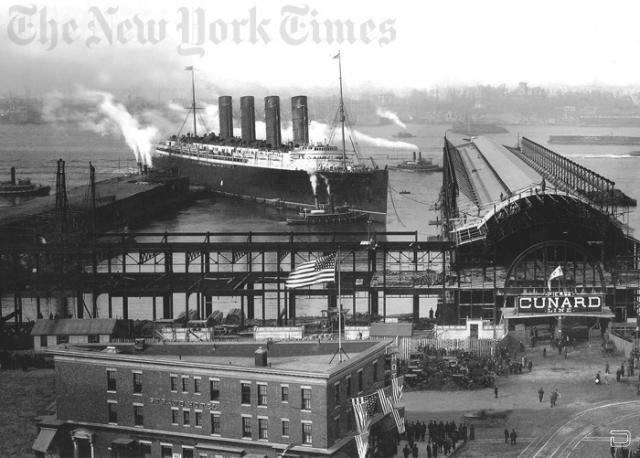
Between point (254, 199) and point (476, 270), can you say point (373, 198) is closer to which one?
point (254, 199)

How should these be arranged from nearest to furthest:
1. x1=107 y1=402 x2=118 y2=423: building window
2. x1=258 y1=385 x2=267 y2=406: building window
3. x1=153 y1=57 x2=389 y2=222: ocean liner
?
x1=258 y1=385 x2=267 y2=406: building window → x1=107 y1=402 x2=118 y2=423: building window → x1=153 y1=57 x2=389 y2=222: ocean liner

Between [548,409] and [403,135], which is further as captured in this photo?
[403,135]

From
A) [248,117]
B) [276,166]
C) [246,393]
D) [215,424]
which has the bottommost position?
[215,424]

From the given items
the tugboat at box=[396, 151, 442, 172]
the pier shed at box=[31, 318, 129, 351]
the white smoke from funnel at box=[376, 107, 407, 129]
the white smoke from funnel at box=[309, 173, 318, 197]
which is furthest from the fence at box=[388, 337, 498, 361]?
the tugboat at box=[396, 151, 442, 172]

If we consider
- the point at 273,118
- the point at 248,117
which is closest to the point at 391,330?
the point at 273,118

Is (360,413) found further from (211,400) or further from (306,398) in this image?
(211,400)

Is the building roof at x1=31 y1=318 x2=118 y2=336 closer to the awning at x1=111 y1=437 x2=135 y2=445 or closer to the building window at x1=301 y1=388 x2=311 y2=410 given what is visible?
the awning at x1=111 y1=437 x2=135 y2=445

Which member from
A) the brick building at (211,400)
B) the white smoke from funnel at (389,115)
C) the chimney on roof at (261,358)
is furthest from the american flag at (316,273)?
the white smoke from funnel at (389,115)
